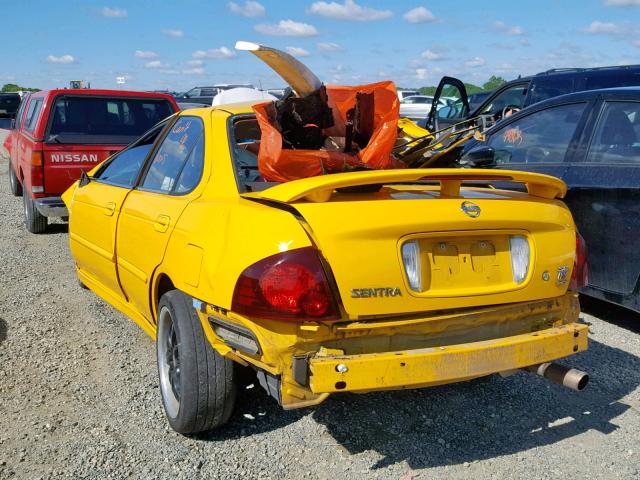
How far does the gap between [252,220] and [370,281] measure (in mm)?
543

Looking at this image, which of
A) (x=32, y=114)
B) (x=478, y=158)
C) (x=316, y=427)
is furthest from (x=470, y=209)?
(x=32, y=114)

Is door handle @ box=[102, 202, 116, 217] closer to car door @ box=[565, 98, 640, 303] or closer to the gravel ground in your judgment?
the gravel ground

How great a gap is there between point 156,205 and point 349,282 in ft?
4.78

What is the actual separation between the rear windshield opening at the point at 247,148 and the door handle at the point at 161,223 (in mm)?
445

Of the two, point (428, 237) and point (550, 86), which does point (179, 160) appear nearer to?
point (428, 237)

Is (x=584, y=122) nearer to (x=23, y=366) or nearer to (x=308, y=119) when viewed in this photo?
(x=308, y=119)

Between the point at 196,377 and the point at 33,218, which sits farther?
the point at 33,218

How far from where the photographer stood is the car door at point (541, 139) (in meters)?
A: 4.96

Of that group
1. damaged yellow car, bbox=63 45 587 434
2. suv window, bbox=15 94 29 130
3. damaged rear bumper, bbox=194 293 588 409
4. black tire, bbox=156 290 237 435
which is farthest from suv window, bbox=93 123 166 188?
suv window, bbox=15 94 29 130

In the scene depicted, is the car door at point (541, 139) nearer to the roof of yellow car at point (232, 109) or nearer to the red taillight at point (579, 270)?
the red taillight at point (579, 270)

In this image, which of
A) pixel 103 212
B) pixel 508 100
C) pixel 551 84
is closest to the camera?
pixel 103 212

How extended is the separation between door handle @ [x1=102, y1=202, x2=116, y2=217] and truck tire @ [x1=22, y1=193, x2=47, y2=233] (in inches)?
161

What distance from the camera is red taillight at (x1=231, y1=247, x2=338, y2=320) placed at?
2.58 m

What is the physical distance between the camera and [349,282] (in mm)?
2611
